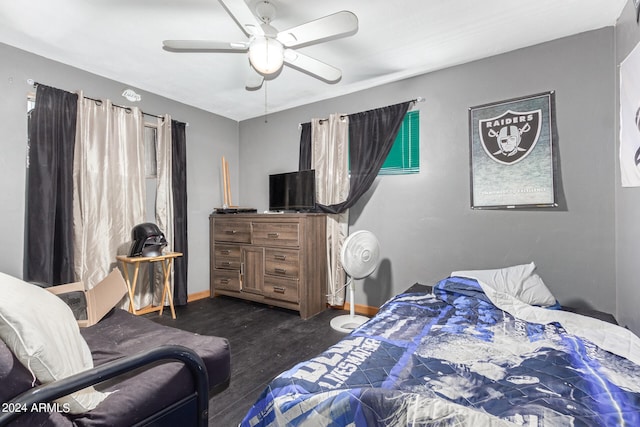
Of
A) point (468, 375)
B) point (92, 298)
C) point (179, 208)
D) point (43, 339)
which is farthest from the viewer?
point (179, 208)

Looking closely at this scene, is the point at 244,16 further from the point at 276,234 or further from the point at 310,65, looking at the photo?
the point at 276,234

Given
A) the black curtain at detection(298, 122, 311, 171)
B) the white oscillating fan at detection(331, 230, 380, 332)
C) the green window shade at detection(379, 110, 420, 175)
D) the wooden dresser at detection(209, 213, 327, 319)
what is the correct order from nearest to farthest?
1. the white oscillating fan at detection(331, 230, 380, 332)
2. the green window shade at detection(379, 110, 420, 175)
3. the wooden dresser at detection(209, 213, 327, 319)
4. the black curtain at detection(298, 122, 311, 171)

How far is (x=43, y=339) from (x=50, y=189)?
230 cm

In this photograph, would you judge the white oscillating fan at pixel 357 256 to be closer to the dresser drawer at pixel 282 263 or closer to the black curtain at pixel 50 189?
the dresser drawer at pixel 282 263

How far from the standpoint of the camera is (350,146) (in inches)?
133

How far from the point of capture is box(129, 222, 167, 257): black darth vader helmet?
297cm

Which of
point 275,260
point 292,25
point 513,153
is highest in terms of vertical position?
point 292,25

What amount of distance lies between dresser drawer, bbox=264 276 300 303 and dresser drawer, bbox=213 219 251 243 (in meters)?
0.57

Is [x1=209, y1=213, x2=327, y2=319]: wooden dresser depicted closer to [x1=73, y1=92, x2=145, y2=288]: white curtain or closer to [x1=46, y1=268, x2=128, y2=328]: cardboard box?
[x1=73, y1=92, x2=145, y2=288]: white curtain

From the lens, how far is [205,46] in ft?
6.40

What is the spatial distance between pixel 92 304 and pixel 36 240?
1047 mm

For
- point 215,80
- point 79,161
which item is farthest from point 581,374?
point 79,161

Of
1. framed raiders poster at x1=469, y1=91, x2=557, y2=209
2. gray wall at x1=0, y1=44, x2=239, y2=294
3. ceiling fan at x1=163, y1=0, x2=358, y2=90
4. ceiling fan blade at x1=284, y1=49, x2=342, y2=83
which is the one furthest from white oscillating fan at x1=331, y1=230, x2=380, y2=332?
gray wall at x1=0, y1=44, x2=239, y2=294

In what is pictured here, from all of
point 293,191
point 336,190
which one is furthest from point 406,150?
point 293,191
